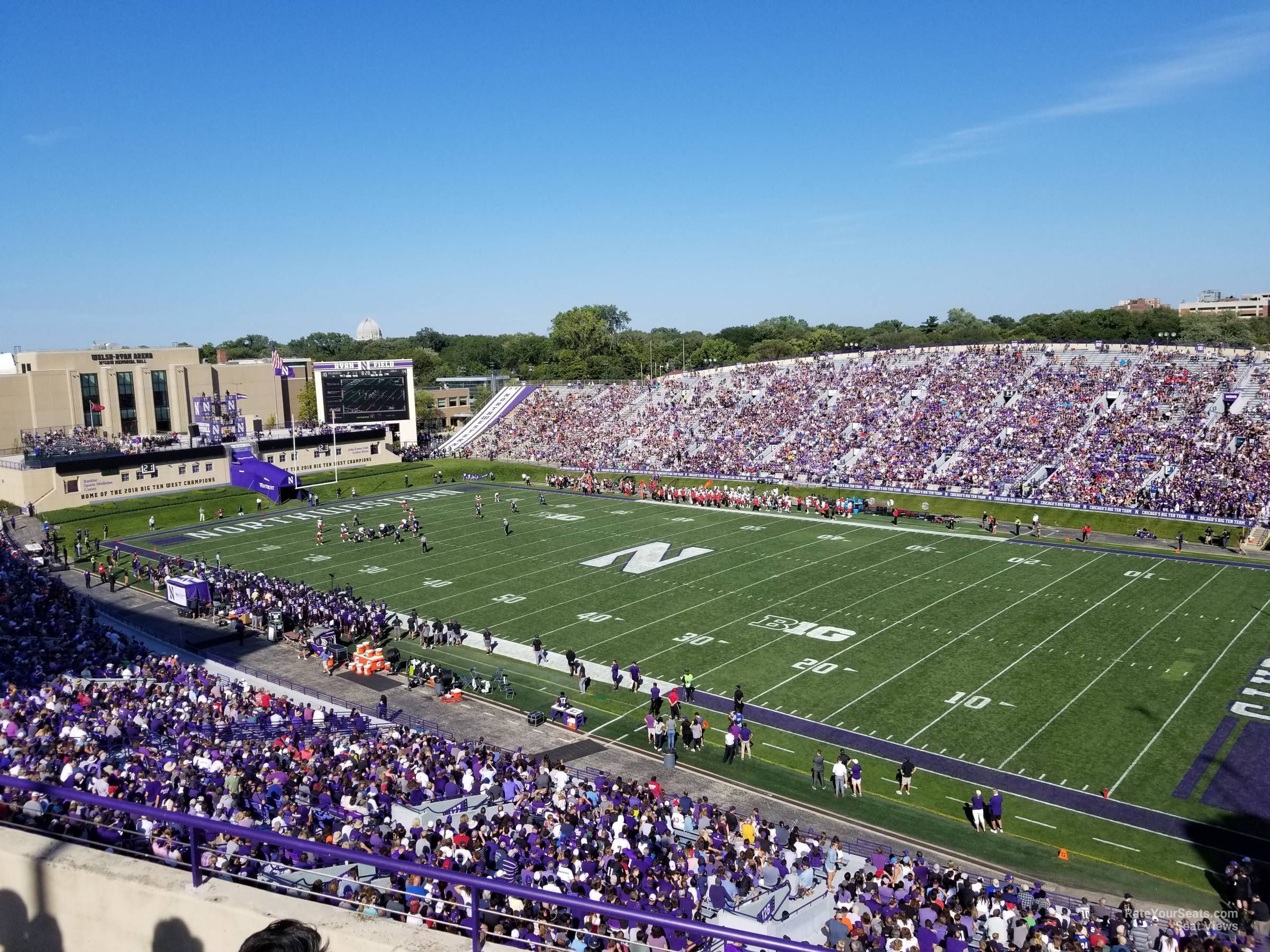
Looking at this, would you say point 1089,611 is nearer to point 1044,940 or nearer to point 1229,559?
point 1229,559

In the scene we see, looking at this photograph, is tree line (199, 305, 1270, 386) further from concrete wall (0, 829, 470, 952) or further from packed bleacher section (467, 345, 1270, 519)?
concrete wall (0, 829, 470, 952)

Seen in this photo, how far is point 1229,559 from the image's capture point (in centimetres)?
3809

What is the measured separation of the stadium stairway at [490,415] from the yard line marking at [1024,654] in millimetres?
53205

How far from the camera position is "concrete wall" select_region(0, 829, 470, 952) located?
4.58m

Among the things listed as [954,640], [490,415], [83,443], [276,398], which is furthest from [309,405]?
[954,640]

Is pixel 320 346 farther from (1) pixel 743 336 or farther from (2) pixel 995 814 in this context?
(2) pixel 995 814

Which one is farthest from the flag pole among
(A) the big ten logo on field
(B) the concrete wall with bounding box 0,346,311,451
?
(A) the big ten logo on field

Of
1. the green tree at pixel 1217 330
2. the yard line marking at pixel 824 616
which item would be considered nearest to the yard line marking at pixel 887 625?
the yard line marking at pixel 824 616

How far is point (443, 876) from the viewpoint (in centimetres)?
422

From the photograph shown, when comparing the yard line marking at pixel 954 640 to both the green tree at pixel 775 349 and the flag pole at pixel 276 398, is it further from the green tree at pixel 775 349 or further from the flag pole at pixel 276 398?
the green tree at pixel 775 349

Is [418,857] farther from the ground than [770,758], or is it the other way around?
[418,857]

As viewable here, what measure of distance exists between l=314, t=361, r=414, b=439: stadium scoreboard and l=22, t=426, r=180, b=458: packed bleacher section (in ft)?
35.4

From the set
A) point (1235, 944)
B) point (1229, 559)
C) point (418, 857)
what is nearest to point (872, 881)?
point (1235, 944)

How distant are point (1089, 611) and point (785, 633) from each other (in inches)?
415
